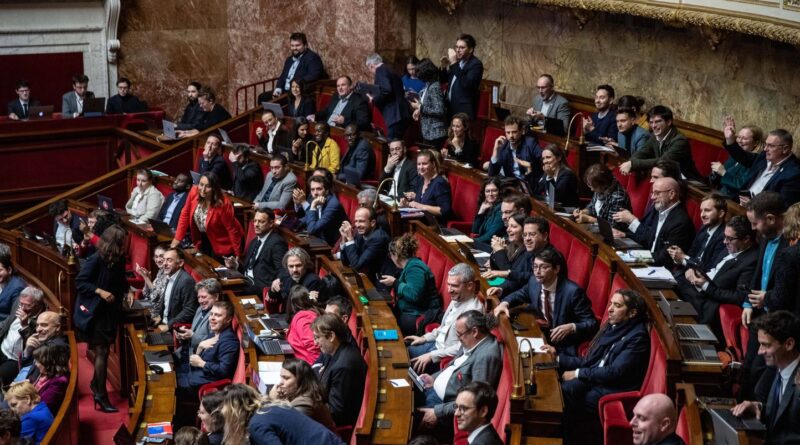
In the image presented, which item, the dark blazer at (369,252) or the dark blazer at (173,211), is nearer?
the dark blazer at (369,252)

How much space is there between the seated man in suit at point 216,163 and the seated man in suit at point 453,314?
3741 millimetres

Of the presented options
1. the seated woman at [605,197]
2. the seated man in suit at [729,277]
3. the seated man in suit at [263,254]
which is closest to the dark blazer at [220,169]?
the seated man in suit at [263,254]

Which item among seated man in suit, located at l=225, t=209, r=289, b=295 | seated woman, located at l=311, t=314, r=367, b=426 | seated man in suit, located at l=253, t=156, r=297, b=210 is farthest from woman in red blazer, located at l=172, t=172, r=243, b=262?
seated woman, located at l=311, t=314, r=367, b=426

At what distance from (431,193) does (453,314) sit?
2072 mm

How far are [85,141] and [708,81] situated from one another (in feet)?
17.9

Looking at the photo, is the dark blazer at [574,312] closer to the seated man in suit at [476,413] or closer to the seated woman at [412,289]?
the seated woman at [412,289]

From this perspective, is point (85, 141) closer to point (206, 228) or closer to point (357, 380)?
point (206, 228)

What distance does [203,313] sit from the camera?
211 inches

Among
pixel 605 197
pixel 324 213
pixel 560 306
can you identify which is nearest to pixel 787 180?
pixel 605 197

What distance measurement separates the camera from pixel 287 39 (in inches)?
421

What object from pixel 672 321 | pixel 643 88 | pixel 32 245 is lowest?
pixel 32 245

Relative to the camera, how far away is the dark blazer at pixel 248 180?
779 cm

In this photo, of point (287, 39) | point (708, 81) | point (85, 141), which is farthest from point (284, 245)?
point (287, 39)

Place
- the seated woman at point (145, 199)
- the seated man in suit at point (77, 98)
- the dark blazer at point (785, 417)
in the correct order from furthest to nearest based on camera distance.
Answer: the seated man in suit at point (77, 98)
the seated woman at point (145, 199)
the dark blazer at point (785, 417)
